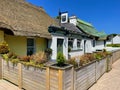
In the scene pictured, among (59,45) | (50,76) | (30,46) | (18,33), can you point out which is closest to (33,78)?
(50,76)

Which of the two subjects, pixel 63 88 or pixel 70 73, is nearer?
pixel 63 88

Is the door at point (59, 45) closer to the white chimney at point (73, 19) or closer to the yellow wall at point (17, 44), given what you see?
the yellow wall at point (17, 44)

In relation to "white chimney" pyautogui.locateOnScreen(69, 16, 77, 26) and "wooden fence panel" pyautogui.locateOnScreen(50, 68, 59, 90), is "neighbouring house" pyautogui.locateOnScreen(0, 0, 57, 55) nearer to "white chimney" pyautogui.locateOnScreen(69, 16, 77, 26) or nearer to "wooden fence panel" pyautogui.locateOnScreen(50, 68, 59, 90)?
"wooden fence panel" pyautogui.locateOnScreen(50, 68, 59, 90)

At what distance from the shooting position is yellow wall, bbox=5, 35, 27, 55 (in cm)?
814

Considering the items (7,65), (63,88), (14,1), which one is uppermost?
(14,1)

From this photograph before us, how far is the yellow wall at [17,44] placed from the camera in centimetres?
814

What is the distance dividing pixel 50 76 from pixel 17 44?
5.33 m

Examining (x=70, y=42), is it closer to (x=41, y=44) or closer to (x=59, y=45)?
(x=59, y=45)

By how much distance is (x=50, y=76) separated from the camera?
4.11 metres

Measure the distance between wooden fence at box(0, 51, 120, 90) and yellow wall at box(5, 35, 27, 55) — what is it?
1.96m

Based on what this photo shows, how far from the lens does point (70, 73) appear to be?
4230mm

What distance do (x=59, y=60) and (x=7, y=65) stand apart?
3297mm

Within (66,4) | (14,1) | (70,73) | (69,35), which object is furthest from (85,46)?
(70,73)

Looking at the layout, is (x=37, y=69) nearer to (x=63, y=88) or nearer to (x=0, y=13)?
(x=63, y=88)
